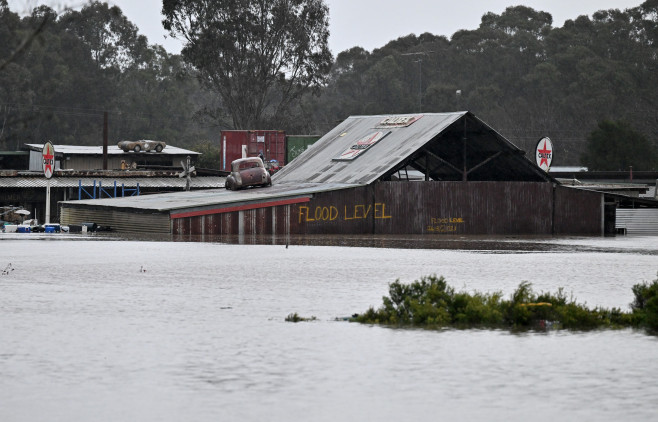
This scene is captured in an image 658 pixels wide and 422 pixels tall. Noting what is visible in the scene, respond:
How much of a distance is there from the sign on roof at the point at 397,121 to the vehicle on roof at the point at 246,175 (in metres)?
8.71

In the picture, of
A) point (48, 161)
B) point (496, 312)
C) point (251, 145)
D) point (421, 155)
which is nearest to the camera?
point (496, 312)

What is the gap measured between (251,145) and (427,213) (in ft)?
100

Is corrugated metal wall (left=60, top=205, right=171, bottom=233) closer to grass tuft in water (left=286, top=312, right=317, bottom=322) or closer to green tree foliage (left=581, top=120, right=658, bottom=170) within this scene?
grass tuft in water (left=286, top=312, right=317, bottom=322)

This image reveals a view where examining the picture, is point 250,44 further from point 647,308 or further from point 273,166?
point 647,308

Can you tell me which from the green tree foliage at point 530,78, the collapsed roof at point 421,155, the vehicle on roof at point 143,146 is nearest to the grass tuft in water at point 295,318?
the collapsed roof at point 421,155

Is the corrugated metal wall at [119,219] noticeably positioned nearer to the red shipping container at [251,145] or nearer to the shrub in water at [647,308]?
the red shipping container at [251,145]

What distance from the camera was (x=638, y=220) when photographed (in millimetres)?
66125

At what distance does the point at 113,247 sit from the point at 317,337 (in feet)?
84.9

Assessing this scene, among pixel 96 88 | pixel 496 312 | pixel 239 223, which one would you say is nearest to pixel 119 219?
pixel 239 223

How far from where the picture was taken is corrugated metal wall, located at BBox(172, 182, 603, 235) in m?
54.0

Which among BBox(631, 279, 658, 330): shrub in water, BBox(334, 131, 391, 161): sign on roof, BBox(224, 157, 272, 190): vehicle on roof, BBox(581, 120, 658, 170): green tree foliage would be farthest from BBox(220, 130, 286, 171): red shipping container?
BBox(631, 279, 658, 330): shrub in water

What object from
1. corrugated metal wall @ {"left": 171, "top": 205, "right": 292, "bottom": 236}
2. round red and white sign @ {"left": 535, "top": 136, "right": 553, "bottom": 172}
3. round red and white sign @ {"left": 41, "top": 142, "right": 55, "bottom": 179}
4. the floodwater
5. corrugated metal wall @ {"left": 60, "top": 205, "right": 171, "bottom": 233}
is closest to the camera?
the floodwater

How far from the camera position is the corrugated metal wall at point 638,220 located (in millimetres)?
65500

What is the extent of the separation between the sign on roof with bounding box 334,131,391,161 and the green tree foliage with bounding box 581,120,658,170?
140 feet
